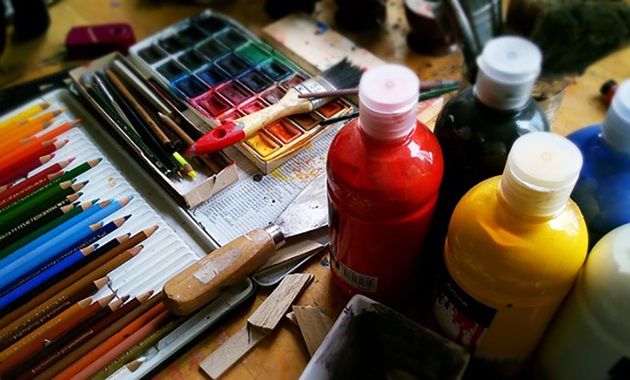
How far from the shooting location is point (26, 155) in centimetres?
66

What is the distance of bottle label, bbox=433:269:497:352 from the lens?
430 mm

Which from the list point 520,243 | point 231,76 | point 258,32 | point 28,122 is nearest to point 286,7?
point 258,32

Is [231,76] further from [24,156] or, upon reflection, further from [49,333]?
[49,333]

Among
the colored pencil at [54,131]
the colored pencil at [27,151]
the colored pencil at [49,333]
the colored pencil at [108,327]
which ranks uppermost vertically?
the colored pencil at [27,151]

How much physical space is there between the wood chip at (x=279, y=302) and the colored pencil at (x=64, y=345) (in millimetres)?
117

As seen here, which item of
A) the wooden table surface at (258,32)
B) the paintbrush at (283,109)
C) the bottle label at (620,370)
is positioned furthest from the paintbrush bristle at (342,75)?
the bottle label at (620,370)

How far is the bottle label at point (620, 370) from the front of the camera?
39cm

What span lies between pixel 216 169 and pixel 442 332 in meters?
0.31

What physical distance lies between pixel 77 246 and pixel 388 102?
36 cm

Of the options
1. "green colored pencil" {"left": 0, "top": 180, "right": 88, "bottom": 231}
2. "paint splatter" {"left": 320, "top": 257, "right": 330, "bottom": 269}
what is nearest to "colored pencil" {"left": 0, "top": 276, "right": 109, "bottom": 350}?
"green colored pencil" {"left": 0, "top": 180, "right": 88, "bottom": 231}

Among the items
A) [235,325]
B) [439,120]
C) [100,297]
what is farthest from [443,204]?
[100,297]

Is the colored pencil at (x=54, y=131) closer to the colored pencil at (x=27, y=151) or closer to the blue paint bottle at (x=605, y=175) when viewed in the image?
the colored pencil at (x=27, y=151)

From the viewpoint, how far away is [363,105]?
1.33 ft

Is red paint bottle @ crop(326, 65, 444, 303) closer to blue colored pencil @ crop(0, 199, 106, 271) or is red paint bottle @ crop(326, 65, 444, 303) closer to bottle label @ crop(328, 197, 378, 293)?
bottle label @ crop(328, 197, 378, 293)
